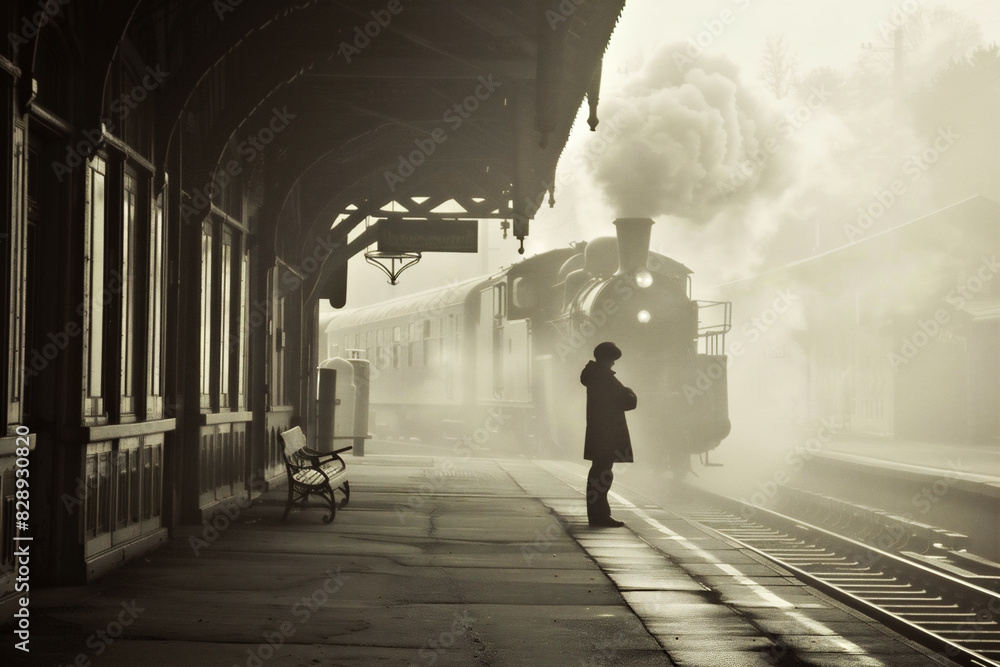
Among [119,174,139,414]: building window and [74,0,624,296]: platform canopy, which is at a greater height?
[74,0,624,296]: platform canopy

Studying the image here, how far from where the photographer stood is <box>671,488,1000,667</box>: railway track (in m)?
7.21

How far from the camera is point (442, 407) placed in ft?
89.8

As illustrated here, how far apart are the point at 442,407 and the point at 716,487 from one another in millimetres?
8783

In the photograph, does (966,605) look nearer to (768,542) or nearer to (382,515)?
(768,542)

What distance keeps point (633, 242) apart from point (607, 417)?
6.81m

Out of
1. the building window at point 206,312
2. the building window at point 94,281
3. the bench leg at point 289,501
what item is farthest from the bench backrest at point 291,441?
the building window at point 94,281

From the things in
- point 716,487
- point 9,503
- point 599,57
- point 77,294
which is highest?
point 599,57

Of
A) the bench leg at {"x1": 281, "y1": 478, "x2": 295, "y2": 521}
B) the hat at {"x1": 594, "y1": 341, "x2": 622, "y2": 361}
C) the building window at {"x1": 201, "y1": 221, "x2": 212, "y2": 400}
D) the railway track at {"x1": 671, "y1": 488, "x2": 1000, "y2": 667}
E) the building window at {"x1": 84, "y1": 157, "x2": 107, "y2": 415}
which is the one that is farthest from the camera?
the hat at {"x1": 594, "y1": 341, "x2": 622, "y2": 361}

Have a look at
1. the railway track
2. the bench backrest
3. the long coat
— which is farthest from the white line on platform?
the bench backrest

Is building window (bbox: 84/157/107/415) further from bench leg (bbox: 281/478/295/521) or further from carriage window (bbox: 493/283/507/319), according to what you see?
carriage window (bbox: 493/283/507/319)

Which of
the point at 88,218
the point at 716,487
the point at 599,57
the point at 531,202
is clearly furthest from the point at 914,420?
the point at 88,218

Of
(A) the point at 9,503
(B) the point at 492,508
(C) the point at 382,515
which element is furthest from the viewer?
(B) the point at 492,508

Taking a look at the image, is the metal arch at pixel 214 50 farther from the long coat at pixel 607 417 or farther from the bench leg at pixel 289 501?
the long coat at pixel 607 417

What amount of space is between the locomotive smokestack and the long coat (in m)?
6.51
